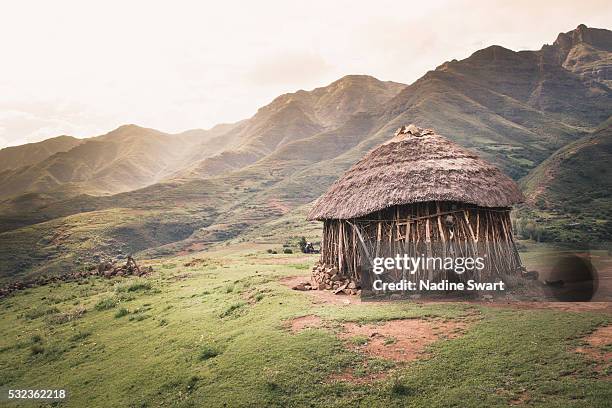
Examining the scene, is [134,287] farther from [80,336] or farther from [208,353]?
[208,353]

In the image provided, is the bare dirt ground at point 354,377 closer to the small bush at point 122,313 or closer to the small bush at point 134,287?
the small bush at point 122,313

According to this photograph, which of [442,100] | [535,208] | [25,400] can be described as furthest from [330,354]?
[442,100]

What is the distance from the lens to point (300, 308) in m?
13.3

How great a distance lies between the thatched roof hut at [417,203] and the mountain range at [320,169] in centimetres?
2789

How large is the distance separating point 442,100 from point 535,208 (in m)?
79.6

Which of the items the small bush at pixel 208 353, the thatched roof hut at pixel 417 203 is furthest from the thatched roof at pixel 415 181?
the small bush at pixel 208 353

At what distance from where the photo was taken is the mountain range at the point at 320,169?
5938 centimetres

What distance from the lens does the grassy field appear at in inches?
288

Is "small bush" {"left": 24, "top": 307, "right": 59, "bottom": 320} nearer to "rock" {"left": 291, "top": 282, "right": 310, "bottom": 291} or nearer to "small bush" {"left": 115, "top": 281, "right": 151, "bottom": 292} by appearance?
"small bush" {"left": 115, "top": 281, "right": 151, "bottom": 292}

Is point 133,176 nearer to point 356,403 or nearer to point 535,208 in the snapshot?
point 535,208

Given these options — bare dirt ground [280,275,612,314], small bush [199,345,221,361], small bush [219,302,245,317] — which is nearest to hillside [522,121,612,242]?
bare dirt ground [280,275,612,314]

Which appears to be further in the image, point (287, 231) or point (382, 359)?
point (287, 231)

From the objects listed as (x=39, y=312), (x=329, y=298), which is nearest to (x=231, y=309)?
(x=329, y=298)

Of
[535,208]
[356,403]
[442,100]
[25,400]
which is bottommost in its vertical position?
[25,400]
